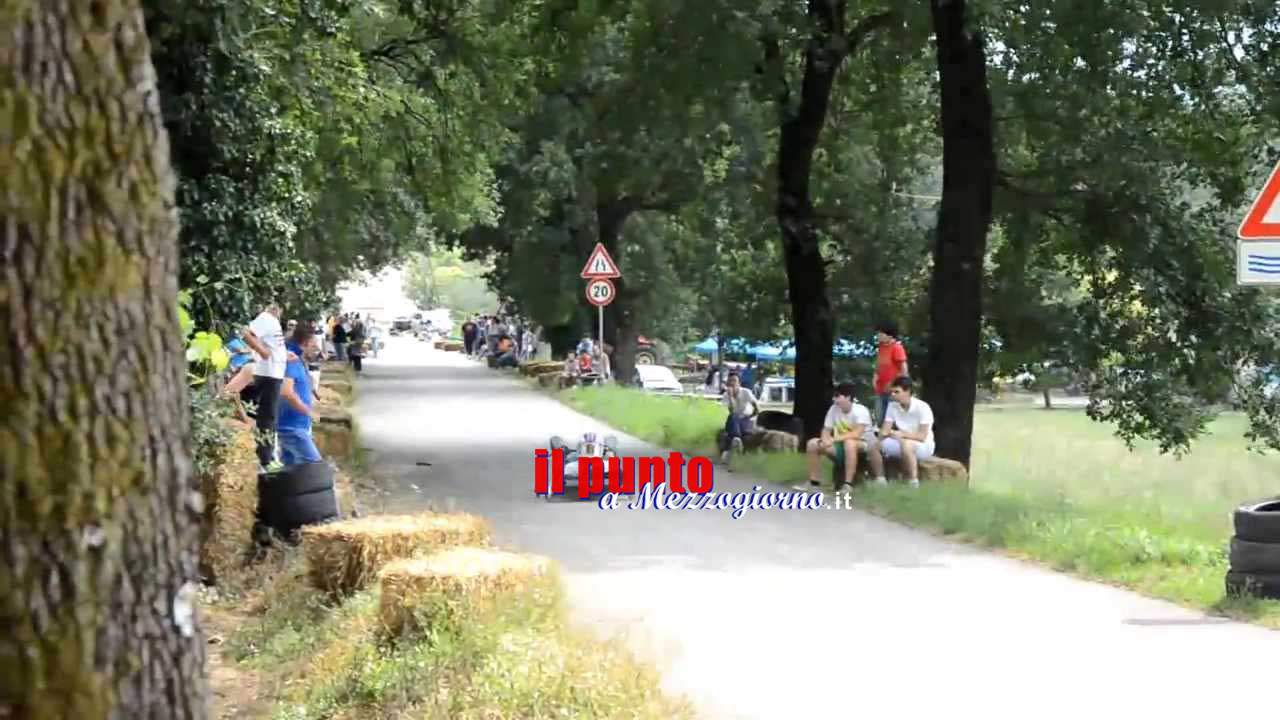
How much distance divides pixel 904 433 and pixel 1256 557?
21.6ft

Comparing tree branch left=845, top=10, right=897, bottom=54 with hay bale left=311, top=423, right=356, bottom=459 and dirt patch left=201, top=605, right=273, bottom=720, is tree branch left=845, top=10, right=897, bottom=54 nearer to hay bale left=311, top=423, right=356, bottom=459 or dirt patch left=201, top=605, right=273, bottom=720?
hay bale left=311, top=423, right=356, bottom=459

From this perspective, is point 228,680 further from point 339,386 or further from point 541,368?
point 541,368

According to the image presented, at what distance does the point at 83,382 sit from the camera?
11.2 ft

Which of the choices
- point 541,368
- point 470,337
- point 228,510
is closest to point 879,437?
point 228,510

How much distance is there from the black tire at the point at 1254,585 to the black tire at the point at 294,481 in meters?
6.17

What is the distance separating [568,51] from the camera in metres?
21.2

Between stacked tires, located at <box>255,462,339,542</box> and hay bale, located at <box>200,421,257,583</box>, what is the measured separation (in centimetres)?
13

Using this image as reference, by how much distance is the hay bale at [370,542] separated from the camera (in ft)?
30.8

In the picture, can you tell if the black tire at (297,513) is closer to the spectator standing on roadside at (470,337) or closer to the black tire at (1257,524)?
the black tire at (1257,524)

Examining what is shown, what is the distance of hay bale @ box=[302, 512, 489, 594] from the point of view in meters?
9.38

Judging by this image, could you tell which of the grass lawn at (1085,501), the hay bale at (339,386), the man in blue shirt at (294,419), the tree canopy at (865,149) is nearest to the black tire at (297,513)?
the man in blue shirt at (294,419)

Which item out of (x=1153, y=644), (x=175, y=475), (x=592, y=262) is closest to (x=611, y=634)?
(x=1153, y=644)

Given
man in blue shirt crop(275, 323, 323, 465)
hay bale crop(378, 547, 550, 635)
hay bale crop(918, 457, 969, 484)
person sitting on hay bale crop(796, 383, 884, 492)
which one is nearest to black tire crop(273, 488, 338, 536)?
man in blue shirt crop(275, 323, 323, 465)

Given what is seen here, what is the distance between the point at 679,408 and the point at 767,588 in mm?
18106
